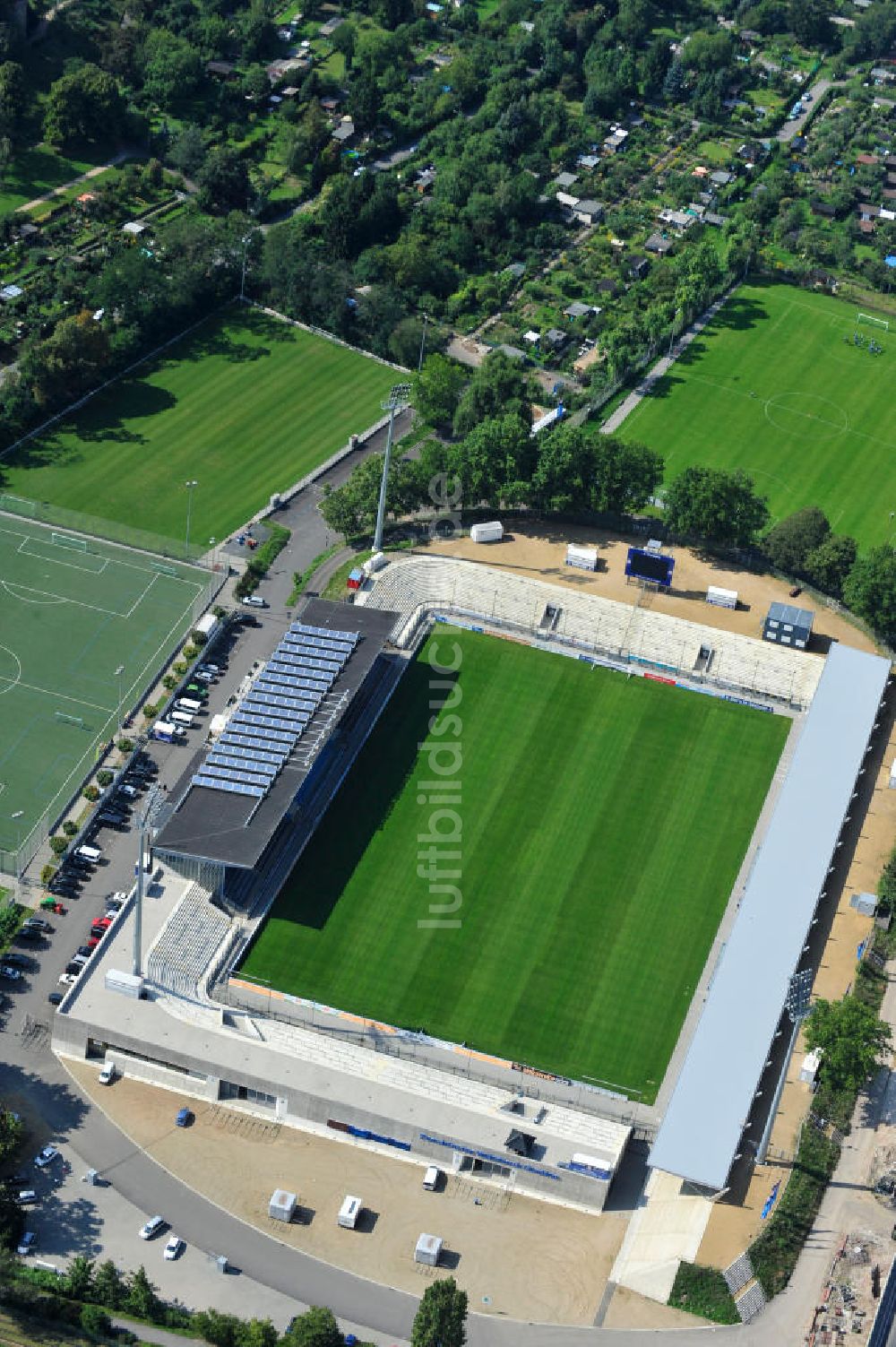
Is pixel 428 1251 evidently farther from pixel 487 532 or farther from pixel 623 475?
pixel 623 475

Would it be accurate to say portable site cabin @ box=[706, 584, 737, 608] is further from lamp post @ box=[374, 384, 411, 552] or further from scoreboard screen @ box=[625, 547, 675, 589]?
lamp post @ box=[374, 384, 411, 552]

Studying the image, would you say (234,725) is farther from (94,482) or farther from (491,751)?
(94,482)

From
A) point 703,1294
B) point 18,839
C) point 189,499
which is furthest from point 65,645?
point 703,1294

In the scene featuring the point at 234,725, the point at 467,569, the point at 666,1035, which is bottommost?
the point at 666,1035

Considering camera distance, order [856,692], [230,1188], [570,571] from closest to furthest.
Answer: [230,1188]
[856,692]
[570,571]

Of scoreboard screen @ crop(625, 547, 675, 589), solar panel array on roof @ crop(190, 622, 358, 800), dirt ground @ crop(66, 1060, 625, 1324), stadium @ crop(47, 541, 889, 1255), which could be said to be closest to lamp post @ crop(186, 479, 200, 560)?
stadium @ crop(47, 541, 889, 1255)

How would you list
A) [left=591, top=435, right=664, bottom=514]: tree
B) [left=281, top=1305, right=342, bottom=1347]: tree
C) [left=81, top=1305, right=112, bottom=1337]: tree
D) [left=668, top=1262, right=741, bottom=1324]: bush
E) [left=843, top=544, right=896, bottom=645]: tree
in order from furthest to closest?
[left=591, top=435, right=664, bottom=514]: tree → [left=843, top=544, right=896, bottom=645]: tree → [left=668, top=1262, right=741, bottom=1324]: bush → [left=81, top=1305, right=112, bottom=1337]: tree → [left=281, top=1305, right=342, bottom=1347]: tree

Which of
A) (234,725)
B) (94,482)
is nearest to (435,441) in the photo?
(94,482)
